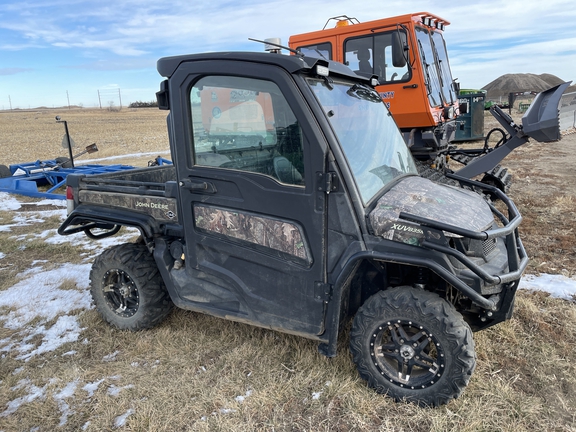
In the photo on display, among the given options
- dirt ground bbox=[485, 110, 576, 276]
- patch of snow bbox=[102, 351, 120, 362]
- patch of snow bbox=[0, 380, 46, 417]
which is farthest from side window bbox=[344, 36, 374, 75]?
patch of snow bbox=[0, 380, 46, 417]

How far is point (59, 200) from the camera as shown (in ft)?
30.6

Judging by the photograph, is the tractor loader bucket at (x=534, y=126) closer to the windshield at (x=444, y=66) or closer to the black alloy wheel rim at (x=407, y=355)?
the windshield at (x=444, y=66)

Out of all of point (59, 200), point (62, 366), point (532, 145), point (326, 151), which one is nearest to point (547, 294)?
point (326, 151)

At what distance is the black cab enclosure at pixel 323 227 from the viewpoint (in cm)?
262

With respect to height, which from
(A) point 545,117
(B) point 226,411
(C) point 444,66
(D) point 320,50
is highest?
(D) point 320,50

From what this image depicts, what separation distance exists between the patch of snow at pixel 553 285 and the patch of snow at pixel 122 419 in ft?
11.9

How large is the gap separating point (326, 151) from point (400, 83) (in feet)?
15.9

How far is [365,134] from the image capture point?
3080 millimetres

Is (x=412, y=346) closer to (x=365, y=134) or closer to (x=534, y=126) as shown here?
(x=365, y=134)

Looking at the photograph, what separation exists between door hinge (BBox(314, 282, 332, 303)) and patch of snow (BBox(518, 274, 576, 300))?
2.52 m

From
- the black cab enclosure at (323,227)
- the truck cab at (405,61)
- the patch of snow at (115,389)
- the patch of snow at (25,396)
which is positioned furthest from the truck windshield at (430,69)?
the patch of snow at (25,396)

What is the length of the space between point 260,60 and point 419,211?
1.35 m

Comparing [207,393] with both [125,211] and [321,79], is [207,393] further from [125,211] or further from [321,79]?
[321,79]

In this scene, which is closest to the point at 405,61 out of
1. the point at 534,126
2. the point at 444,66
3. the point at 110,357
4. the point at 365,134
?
the point at 444,66
